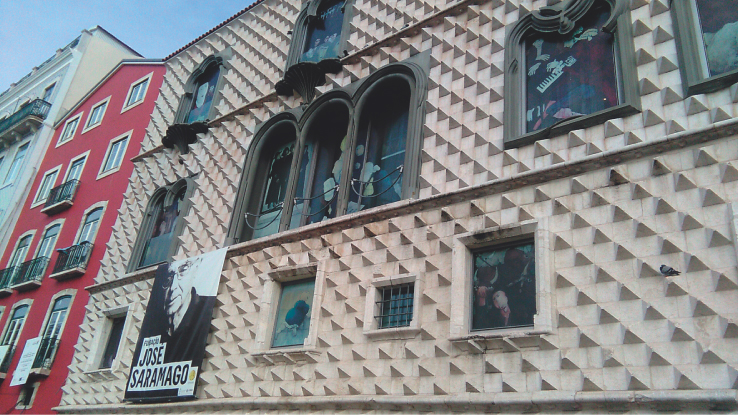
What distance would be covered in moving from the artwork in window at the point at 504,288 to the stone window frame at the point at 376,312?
3.01 ft

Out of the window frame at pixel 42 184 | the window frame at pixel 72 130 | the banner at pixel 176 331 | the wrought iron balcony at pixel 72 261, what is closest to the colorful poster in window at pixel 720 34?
the banner at pixel 176 331

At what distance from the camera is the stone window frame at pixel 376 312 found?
34.0ft

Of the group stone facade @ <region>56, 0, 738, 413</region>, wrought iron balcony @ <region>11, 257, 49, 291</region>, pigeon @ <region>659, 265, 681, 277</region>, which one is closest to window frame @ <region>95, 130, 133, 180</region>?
wrought iron balcony @ <region>11, 257, 49, 291</region>

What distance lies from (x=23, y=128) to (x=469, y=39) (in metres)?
25.6

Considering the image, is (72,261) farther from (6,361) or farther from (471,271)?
(471,271)

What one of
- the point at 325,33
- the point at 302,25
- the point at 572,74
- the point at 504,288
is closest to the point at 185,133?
the point at 302,25

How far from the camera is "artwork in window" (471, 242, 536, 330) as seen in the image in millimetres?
9547

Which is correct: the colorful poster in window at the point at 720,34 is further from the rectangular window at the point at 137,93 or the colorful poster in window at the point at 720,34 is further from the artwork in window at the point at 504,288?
the rectangular window at the point at 137,93

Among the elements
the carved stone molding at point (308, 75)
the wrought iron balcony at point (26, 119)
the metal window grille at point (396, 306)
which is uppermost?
the wrought iron balcony at point (26, 119)

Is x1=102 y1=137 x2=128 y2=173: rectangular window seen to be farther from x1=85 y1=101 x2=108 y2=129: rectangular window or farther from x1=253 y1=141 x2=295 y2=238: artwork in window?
x1=253 y1=141 x2=295 y2=238: artwork in window

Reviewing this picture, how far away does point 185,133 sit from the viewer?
1867cm

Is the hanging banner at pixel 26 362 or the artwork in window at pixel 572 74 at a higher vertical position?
the artwork in window at pixel 572 74

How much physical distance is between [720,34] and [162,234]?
1440 centimetres

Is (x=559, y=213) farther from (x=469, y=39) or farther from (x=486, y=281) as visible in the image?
(x=469, y=39)
